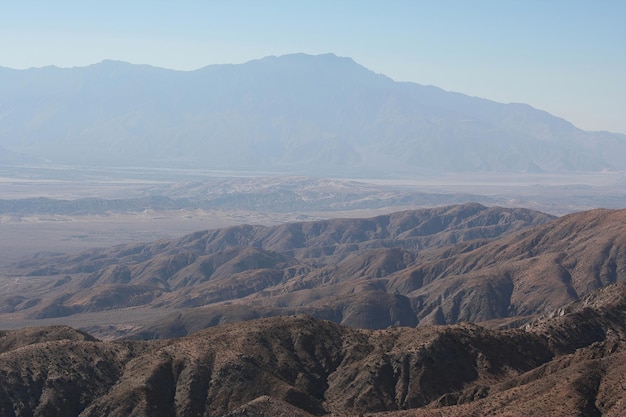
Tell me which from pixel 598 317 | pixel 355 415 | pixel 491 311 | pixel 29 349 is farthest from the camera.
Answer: pixel 491 311

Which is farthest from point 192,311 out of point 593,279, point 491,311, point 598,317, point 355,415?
point 355,415

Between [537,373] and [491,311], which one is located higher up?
[537,373]

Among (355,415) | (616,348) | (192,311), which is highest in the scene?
(616,348)

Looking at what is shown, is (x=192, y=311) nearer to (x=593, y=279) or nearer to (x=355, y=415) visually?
(x=593, y=279)

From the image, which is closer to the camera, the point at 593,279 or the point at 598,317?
the point at 598,317

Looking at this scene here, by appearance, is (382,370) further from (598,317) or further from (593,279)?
(593,279)

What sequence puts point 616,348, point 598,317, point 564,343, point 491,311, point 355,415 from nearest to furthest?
1. point 355,415
2. point 616,348
3. point 564,343
4. point 598,317
5. point 491,311
